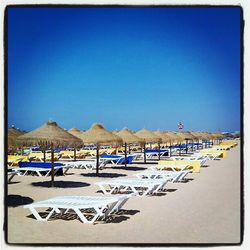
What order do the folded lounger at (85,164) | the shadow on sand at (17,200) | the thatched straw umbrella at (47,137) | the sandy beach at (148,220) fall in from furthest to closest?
the folded lounger at (85,164), the thatched straw umbrella at (47,137), the shadow on sand at (17,200), the sandy beach at (148,220)

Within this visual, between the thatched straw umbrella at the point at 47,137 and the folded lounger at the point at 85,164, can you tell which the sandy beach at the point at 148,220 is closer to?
the thatched straw umbrella at the point at 47,137

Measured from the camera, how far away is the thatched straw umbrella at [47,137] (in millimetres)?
7297

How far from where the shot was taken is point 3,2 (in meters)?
3.93

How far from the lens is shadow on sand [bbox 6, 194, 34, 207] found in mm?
6109

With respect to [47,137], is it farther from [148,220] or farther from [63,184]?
[148,220]

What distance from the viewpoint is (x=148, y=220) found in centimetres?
530

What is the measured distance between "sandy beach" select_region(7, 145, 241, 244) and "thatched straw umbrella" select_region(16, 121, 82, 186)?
81cm

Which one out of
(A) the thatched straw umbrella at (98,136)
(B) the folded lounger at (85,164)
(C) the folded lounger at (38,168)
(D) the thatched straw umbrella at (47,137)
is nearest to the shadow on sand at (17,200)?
(D) the thatched straw umbrella at (47,137)

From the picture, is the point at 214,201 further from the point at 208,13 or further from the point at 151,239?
the point at 208,13

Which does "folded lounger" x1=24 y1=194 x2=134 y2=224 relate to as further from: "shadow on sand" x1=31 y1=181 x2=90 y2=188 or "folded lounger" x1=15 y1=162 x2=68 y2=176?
"folded lounger" x1=15 y1=162 x2=68 y2=176


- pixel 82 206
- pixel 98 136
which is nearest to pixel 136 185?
pixel 82 206

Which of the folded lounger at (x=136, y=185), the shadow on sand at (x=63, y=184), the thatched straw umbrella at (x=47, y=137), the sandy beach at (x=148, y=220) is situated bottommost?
the sandy beach at (x=148, y=220)

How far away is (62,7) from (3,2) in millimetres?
509

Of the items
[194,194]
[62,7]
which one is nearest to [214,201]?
[194,194]
